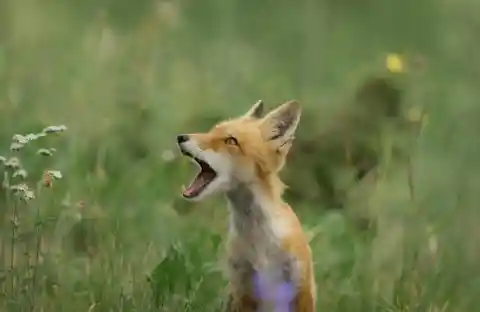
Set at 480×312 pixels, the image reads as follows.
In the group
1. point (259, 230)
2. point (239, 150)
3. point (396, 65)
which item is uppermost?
point (396, 65)

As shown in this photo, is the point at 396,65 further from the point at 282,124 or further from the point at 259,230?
the point at 259,230

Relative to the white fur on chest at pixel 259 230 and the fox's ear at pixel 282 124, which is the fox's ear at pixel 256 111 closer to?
the fox's ear at pixel 282 124

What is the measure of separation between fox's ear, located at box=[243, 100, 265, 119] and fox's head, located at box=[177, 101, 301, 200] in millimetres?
17

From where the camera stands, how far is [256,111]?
1.27 m

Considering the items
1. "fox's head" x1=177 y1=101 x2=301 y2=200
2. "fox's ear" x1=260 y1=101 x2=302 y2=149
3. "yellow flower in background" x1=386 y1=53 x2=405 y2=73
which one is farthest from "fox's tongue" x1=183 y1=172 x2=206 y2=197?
"yellow flower in background" x1=386 y1=53 x2=405 y2=73

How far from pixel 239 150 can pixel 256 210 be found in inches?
3.3

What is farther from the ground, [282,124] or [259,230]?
[282,124]

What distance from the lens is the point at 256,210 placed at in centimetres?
120

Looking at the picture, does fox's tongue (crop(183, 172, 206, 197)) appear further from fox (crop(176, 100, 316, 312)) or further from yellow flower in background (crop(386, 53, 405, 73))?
yellow flower in background (crop(386, 53, 405, 73))

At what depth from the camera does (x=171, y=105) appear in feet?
4.45

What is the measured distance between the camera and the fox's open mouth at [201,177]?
119cm

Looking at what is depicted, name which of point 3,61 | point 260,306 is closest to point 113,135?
point 3,61

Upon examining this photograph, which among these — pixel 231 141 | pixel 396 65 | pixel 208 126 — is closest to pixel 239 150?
pixel 231 141

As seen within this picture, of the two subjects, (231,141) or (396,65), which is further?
(396,65)
